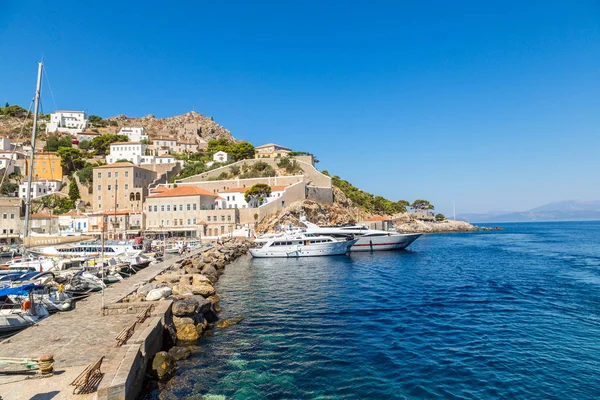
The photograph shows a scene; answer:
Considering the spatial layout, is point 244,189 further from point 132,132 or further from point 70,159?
point 132,132

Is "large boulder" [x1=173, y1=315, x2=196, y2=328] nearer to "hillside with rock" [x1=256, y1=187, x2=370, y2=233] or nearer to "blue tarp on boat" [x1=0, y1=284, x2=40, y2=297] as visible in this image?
"blue tarp on boat" [x1=0, y1=284, x2=40, y2=297]

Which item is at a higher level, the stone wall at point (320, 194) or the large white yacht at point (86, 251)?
the stone wall at point (320, 194)

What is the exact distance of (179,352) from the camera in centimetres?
1043

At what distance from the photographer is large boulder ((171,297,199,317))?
41.1 feet

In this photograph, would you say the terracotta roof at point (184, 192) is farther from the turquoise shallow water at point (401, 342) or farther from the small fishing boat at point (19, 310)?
the small fishing boat at point (19, 310)

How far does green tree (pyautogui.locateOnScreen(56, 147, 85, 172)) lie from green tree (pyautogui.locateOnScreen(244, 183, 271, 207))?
42.8 meters

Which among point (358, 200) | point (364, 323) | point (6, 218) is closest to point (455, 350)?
point (364, 323)

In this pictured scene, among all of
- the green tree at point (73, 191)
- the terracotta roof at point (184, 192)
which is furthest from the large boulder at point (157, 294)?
the green tree at point (73, 191)

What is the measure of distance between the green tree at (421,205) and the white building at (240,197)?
221 feet

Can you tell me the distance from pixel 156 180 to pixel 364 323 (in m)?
65.3

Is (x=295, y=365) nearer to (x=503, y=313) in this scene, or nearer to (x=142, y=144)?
(x=503, y=313)

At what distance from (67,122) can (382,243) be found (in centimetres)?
11108

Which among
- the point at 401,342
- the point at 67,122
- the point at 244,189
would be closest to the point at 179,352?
the point at 401,342

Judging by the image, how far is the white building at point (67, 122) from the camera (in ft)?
342
